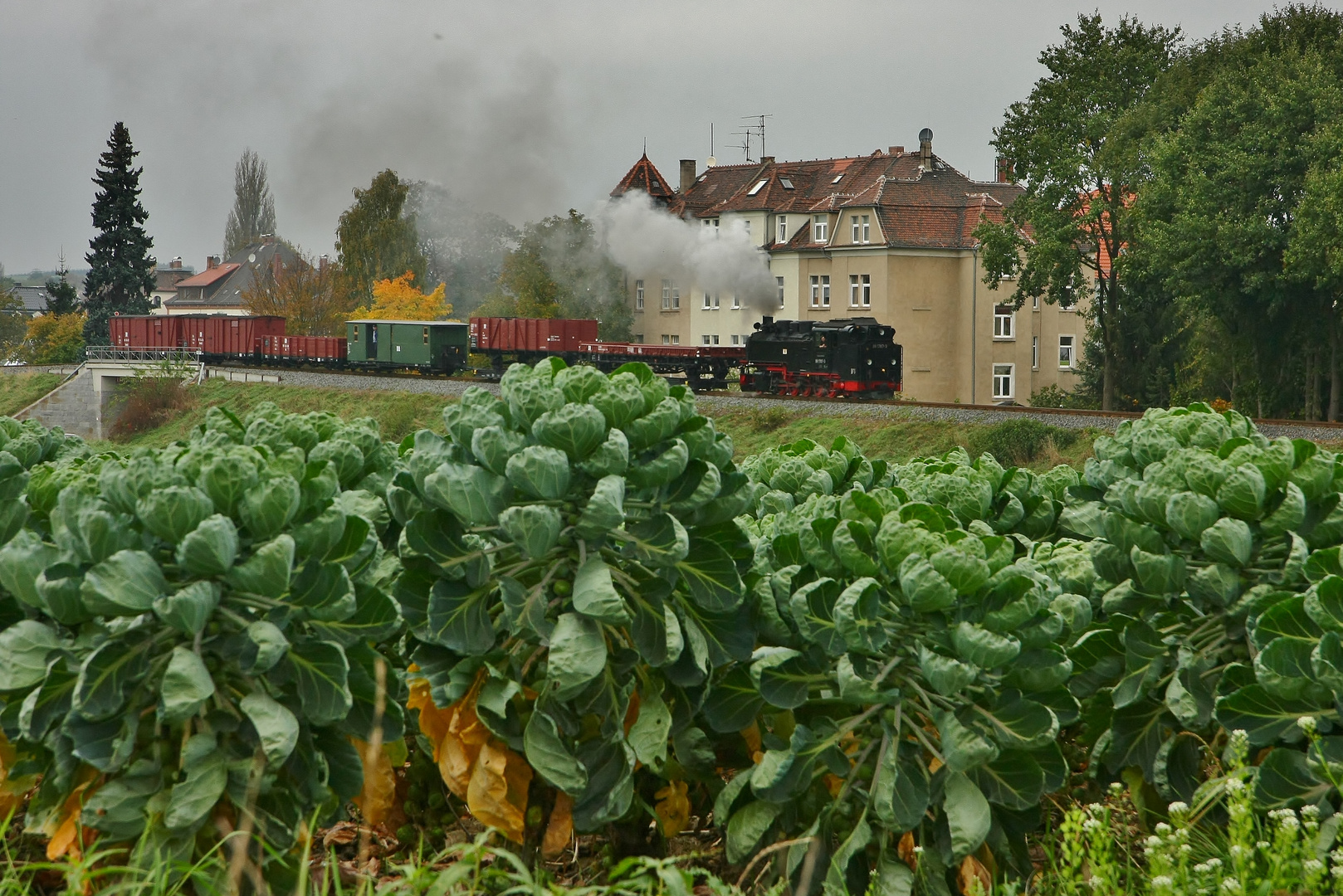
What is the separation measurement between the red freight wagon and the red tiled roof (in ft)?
219

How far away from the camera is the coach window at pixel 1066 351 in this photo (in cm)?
5878

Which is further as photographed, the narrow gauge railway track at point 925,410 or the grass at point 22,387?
the grass at point 22,387

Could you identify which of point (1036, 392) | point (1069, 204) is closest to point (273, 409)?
point (1069, 204)

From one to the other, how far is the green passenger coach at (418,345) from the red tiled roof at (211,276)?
202ft

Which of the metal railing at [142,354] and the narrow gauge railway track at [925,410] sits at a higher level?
the metal railing at [142,354]

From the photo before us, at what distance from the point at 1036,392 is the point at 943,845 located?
54.7 meters

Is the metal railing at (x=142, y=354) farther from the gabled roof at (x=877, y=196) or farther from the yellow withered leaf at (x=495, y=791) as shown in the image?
the yellow withered leaf at (x=495, y=791)

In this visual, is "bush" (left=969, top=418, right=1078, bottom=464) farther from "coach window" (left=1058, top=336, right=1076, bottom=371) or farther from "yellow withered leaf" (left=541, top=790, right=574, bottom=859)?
"yellow withered leaf" (left=541, top=790, right=574, bottom=859)

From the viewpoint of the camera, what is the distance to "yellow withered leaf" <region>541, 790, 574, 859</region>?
12.5 ft

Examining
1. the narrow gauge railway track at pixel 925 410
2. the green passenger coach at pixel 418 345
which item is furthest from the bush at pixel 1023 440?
the green passenger coach at pixel 418 345

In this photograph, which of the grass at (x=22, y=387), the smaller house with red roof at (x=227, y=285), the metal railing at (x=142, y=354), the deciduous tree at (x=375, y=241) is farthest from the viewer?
the smaller house with red roof at (x=227, y=285)

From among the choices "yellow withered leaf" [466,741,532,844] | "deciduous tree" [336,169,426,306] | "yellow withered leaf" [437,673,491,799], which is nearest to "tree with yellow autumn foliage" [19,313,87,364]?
"deciduous tree" [336,169,426,306]

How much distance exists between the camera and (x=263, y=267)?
345 feet

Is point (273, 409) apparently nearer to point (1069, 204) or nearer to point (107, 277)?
point (1069, 204)
